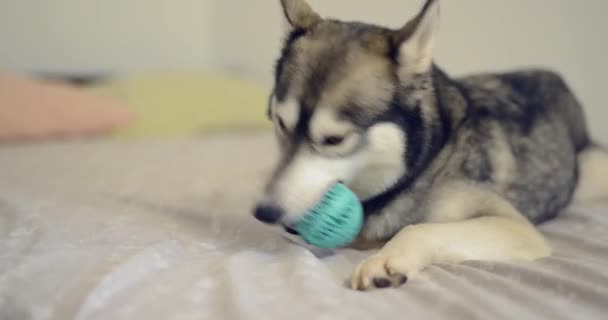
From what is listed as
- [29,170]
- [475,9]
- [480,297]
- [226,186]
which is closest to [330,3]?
[475,9]

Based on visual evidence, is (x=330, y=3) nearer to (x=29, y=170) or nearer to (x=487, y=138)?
(x=487, y=138)

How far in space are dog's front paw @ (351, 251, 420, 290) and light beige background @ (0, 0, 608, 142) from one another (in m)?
0.68

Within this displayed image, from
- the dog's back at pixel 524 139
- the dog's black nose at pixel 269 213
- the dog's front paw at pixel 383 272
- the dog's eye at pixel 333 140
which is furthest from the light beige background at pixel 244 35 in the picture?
the dog's front paw at pixel 383 272

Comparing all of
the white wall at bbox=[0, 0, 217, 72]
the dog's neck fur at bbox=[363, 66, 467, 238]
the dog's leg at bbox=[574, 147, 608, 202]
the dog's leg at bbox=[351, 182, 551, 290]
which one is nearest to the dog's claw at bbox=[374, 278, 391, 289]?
the dog's leg at bbox=[351, 182, 551, 290]

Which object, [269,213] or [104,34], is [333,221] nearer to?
[269,213]

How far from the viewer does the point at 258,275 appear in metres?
1.07

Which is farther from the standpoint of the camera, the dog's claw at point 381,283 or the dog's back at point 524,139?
the dog's back at point 524,139

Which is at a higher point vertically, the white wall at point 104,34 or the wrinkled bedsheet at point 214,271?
the wrinkled bedsheet at point 214,271

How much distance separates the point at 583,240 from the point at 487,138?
30 cm

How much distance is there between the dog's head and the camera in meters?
1.17

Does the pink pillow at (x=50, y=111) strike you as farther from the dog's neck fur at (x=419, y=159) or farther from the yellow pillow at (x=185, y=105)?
the dog's neck fur at (x=419, y=159)

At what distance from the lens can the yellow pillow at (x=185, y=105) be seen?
3076 millimetres

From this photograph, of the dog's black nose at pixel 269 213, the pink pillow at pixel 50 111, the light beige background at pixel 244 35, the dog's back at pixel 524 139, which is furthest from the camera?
the pink pillow at pixel 50 111

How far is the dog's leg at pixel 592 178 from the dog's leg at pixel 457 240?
0.48m
